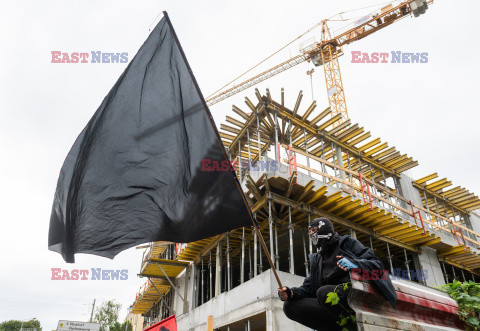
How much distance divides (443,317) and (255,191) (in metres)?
7.36

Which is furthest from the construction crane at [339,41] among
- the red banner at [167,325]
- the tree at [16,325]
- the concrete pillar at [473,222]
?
the tree at [16,325]

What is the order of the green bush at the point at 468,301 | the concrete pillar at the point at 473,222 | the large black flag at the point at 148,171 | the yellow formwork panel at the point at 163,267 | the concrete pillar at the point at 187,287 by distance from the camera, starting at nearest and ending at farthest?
the large black flag at the point at 148,171, the green bush at the point at 468,301, the concrete pillar at the point at 187,287, the yellow formwork panel at the point at 163,267, the concrete pillar at the point at 473,222

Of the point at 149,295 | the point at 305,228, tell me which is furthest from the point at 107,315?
the point at 305,228

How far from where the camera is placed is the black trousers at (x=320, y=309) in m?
3.06

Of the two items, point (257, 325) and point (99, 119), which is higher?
point (99, 119)

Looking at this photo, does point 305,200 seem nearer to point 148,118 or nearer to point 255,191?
point 255,191

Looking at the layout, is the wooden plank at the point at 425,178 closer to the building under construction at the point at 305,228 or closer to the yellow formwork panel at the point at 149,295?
the building under construction at the point at 305,228

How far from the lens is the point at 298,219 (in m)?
12.3

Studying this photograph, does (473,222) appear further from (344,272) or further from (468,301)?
(344,272)

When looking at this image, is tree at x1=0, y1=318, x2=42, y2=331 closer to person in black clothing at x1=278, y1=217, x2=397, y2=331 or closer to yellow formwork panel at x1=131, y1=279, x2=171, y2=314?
yellow formwork panel at x1=131, y1=279, x2=171, y2=314

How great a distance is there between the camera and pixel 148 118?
4250mm

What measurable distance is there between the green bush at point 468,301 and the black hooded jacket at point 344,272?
1.90m

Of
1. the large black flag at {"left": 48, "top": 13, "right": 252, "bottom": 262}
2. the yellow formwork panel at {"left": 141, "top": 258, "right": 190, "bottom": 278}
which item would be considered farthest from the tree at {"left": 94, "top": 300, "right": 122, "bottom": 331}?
the large black flag at {"left": 48, "top": 13, "right": 252, "bottom": 262}

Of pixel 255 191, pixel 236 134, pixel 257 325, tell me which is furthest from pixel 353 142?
pixel 257 325
